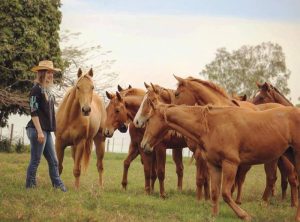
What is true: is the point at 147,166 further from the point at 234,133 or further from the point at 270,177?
the point at 234,133

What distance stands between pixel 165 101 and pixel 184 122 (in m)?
2.64

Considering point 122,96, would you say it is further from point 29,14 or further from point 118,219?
point 29,14

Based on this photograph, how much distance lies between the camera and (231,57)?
199 feet

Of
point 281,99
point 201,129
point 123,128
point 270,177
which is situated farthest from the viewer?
point 281,99

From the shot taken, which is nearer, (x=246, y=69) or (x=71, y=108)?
A: (x=71, y=108)

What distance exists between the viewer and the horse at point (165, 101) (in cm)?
1202

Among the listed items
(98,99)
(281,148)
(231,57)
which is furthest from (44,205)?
(231,57)

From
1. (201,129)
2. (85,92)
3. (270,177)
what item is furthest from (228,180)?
(85,92)

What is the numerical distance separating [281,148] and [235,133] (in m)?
0.96

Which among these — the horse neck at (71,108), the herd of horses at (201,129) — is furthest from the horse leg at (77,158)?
the horse neck at (71,108)

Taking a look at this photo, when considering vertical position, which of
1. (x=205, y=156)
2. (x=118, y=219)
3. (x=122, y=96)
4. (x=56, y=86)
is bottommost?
(x=118, y=219)

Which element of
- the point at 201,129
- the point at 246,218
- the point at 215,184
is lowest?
the point at 246,218

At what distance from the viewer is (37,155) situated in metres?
11.3

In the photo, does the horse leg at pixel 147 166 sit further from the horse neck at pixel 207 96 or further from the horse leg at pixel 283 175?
the horse leg at pixel 283 175
